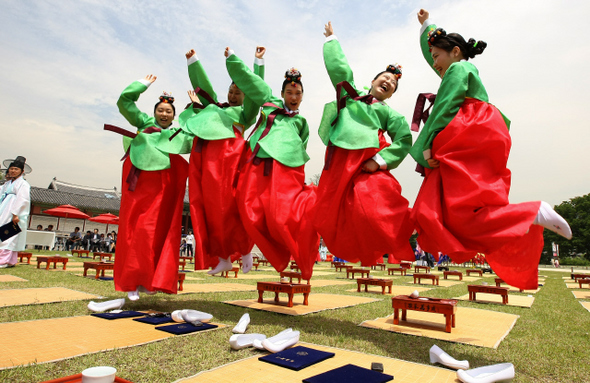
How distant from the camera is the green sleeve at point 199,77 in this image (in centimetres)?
441

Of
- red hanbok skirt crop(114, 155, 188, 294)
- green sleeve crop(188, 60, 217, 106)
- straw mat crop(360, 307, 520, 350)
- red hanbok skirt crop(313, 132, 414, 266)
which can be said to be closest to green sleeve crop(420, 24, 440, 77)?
red hanbok skirt crop(313, 132, 414, 266)

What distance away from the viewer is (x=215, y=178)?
403 cm

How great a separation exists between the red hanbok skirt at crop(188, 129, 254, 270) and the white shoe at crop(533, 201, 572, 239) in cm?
282

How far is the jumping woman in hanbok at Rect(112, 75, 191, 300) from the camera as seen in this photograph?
4070 mm

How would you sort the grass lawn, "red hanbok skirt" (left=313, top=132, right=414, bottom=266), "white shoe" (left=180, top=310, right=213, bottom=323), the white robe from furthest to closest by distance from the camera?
the white robe → "white shoe" (left=180, top=310, right=213, bottom=323) → "red hanbok skirt" (left=313, top=132, right=414, bottom=266) → the grass lawn

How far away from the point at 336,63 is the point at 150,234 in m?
2.80

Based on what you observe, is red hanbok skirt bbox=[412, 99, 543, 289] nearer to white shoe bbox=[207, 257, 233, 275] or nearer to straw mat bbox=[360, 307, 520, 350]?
straw mat bbox=[360, 307, 520, 350]

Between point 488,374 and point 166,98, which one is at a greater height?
point 166,98

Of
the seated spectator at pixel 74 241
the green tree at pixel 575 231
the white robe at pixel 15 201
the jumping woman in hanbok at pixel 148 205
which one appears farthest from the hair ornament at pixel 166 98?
the green tree at pixel 575 231

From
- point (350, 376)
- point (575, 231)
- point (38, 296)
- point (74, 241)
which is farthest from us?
point (575, 231)

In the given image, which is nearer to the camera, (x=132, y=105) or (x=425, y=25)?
(x=425, y=25)

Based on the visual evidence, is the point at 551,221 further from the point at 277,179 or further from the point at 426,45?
A: the point at 277,179

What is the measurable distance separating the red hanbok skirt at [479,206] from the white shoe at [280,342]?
1.34 meters

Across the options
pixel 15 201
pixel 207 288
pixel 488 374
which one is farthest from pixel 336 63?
pixel 15 201
